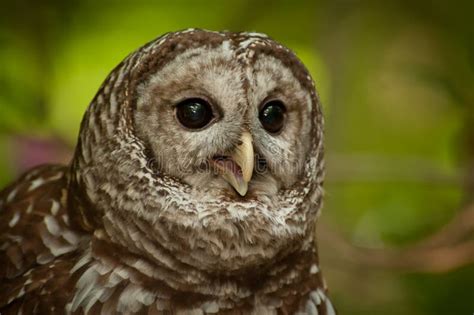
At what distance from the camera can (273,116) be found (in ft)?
9.86

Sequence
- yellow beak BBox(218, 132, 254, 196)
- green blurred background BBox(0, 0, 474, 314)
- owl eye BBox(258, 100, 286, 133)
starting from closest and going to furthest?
yellow beak BBox(218, 132, 254, 196), owl eye BBox(258, 100, 286, 133), green blurred background BBox(0, 0, 474, 314)

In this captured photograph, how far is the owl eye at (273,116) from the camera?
2.99 m

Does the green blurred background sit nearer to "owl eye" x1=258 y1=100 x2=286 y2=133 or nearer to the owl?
the owl

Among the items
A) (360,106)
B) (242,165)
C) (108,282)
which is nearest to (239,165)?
(242,165)

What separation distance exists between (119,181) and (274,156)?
49 cm

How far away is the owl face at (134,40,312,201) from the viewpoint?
288 centimetres

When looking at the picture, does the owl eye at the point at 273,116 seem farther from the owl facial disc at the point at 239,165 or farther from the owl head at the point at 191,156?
the owl facial disc at the point at 239,165

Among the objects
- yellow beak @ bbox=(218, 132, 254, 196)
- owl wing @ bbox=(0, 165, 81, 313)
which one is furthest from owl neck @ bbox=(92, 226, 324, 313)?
yellow beak @ bbox=(218, 132, 254, 196)

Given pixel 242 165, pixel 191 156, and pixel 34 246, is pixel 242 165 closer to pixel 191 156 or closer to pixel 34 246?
pixel 191 156

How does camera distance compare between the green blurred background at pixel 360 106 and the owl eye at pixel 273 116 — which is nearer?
the owl eye at pixel 273 116

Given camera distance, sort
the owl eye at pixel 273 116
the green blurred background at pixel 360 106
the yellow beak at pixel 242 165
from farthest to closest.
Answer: the green blurred background at pixel 360 106
the owl eye at pixel 273 116
the yellow beak at pixel 242 165

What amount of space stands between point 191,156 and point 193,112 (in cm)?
14

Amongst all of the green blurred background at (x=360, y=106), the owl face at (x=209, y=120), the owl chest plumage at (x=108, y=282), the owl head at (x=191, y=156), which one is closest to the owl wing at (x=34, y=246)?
the owl chest plumage at (x=108, y=282)

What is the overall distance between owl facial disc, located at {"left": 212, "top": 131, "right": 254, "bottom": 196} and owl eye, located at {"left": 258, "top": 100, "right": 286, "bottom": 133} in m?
0.12
